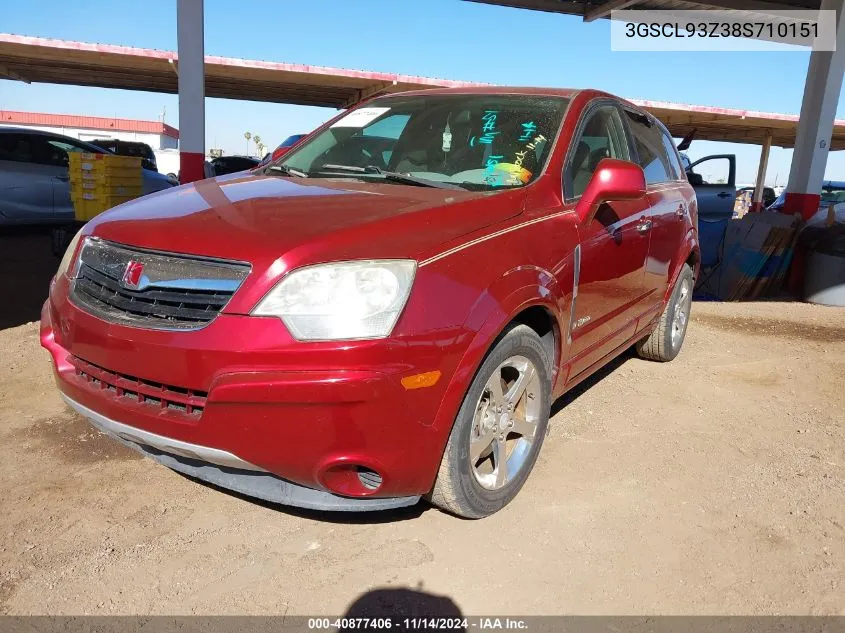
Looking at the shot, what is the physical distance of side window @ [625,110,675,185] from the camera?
400cm

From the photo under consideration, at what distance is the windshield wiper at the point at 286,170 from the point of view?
10.4ft

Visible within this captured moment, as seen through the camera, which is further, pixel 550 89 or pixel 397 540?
pixel 550 89

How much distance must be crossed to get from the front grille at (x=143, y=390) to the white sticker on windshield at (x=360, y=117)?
1.94 metres

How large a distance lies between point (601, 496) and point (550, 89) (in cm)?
208

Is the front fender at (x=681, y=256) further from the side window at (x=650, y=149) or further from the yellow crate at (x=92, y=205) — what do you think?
the yellow crate at (x=92, y=205)

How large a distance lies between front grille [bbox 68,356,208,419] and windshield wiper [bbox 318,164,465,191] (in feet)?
4.24

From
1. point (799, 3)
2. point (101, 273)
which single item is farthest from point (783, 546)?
point (799, 3)

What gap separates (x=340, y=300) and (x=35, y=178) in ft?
28.0

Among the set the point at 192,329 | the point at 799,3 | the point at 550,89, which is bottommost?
the point at 192,329

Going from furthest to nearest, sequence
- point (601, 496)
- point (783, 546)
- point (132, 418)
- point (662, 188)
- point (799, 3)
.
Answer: point (799, 3) < point (662, 188) < point (601, 496) < point (783, 546) < point (132, 418)

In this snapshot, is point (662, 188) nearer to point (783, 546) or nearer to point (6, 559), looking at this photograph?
point (783, 546)

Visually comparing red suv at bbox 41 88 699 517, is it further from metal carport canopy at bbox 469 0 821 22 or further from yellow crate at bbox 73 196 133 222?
metal carport canopy at bbox 469 0 821 22

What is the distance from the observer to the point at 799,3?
1111cm

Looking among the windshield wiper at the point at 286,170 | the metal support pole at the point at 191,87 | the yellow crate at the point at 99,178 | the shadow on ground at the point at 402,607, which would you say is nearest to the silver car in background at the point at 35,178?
the metal support pole at the point at 191,87
